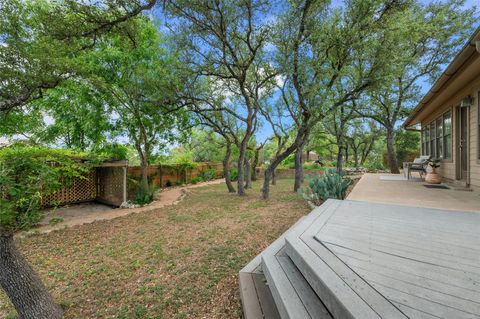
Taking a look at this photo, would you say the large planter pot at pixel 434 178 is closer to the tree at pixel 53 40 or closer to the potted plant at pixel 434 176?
the potted plant at pixel 434 176

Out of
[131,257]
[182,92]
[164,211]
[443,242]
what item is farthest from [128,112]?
[443,242]

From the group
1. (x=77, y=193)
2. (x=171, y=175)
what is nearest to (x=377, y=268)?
(x=77, y=193)

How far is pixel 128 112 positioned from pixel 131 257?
20.7ft

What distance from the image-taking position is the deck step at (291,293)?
1.51 meters

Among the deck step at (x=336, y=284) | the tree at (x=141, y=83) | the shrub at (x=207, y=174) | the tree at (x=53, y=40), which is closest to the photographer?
the deck step at (x=336, y=284)

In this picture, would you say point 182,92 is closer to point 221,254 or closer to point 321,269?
point 221,254

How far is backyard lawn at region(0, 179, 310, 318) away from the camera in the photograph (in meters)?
2.34

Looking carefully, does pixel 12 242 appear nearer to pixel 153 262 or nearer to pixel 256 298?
pixel 153 262

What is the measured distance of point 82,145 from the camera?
9.45 metres

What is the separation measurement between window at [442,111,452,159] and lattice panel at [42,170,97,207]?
11.3 meters

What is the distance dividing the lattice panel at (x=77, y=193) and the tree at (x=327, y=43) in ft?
25.2

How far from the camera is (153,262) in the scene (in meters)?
3.26

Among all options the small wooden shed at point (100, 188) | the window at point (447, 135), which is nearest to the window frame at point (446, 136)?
the window at point (447, 135)

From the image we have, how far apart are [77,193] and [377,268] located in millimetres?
9743
